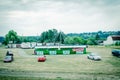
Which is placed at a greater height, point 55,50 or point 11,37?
point 11,37

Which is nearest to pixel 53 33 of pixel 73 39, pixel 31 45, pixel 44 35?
pixel 44 35

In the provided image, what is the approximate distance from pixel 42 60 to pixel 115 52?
20.2m

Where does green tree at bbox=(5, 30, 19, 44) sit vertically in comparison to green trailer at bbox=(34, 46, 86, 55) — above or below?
above

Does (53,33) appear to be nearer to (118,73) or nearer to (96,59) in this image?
(96,59)

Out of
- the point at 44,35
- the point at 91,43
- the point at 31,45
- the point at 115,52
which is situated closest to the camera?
the point at 115,52

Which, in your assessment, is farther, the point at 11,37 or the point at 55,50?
the point at 11,37

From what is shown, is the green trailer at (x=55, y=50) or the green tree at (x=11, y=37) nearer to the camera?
the green trailer at (x=55, y=50)

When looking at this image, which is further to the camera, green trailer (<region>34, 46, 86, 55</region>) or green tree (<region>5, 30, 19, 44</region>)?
green tree (<region>5, 30, 19, 44</region>)

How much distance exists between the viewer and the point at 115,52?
163ft

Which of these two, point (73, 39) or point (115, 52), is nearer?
point (115, 52)

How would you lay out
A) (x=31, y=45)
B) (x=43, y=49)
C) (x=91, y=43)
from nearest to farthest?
(x=43, y=49)
(x=31, y=45)
(x=91, y=43)

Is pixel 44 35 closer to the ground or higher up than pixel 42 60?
higher up

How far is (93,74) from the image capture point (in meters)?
28.8

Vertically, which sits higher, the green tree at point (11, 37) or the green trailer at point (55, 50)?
the green tree at point (11, 37)
